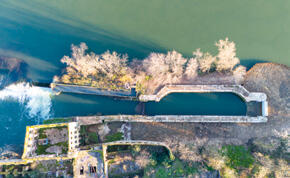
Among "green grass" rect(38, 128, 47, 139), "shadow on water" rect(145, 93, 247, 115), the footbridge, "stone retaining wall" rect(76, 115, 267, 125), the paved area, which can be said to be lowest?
the paved area

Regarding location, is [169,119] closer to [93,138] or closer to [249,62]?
[93,138]

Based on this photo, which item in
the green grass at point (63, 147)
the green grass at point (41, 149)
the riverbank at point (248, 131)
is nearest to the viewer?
the green grass at point (41, 149)

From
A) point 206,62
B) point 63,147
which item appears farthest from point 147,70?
point 63,147

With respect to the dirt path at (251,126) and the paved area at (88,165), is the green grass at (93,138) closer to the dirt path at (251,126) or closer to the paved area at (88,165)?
the paved area at (88,165)

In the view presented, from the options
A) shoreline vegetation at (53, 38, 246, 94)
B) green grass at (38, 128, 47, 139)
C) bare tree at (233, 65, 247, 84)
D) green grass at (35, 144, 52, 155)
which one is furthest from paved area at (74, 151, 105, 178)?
bare tree at (233, 65, 247, 84)

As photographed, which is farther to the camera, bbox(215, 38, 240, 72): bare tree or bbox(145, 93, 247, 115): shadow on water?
bbox(145, 93, 247, 115): shadow on water

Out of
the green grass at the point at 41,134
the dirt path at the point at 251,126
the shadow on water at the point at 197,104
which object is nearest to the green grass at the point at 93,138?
the dirt path at the point at 251,126

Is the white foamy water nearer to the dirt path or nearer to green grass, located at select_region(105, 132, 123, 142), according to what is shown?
green grass, located at select_region(105, 132, 123, 142)
